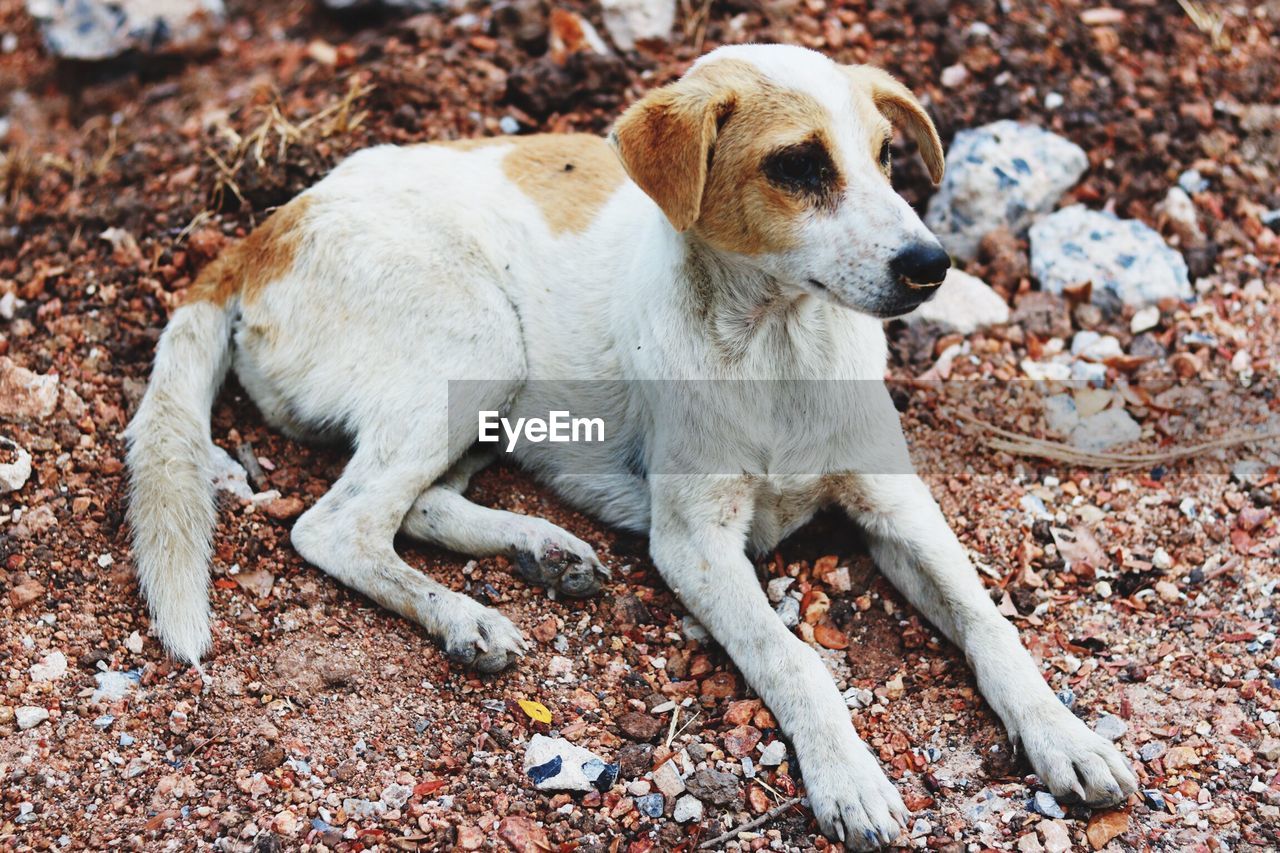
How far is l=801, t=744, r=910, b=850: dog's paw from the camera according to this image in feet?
10.2

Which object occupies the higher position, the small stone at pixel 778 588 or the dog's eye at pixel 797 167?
the dog's eye at pixel 797 167

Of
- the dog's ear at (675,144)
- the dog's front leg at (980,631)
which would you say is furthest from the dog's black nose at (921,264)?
the dog's front leg at (980,631)

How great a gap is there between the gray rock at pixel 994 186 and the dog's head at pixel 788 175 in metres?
1.75

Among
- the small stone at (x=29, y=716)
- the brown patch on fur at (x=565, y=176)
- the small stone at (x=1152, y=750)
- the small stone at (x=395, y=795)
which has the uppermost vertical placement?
the brown patch on fur at (x=565, y=176)

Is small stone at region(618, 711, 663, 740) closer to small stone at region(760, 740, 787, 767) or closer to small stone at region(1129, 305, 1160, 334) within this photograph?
small stone at region(760, 740, 787, 767)

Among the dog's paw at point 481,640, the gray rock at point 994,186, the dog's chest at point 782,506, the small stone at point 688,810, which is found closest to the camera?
the small stone at point 688,810

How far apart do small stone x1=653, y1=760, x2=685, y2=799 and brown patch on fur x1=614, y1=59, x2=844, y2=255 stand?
141 cm

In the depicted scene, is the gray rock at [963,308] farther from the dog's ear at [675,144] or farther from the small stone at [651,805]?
the small stone at [651,805]

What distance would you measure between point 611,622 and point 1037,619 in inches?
51.1

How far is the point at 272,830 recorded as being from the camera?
3146mm

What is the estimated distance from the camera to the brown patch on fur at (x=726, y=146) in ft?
11.0

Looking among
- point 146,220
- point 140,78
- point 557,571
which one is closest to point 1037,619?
point 557,571

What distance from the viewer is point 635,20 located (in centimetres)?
585

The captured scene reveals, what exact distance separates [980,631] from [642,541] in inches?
46.0
